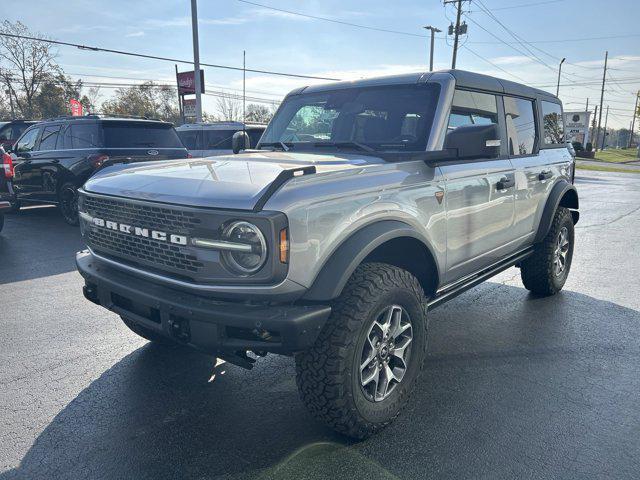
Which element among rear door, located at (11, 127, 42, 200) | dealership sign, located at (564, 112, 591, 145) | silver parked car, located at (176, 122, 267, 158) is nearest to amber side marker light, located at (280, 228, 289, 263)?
rear door, located at (11, 127, 42, 200)

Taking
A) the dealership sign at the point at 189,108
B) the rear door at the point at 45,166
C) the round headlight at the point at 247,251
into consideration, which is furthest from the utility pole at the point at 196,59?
the round headlight at the point at 247,251

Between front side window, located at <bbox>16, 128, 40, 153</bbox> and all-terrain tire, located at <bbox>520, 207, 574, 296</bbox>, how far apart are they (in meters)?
9.20

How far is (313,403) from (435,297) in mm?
1193

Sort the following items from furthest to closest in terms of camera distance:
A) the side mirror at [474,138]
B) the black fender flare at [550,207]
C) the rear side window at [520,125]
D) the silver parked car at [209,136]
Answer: the silver parked car at [209,136]
the black fender flare at [550,207]
the rear side window at [520,125]
the side mirror at [474,138]

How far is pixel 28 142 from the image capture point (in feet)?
31.9

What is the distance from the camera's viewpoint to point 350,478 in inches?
91.1

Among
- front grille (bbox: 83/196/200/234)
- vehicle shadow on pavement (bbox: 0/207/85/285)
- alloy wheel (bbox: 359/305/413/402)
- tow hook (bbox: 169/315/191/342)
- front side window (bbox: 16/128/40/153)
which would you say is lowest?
vehicle shadow on pavement (bbox: 0/207/85/285)

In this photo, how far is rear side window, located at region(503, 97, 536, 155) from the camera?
4.12 metres

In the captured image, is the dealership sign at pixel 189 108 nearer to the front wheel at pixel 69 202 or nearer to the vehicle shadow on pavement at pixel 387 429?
the front wheel at pixel 69 202

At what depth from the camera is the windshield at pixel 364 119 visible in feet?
10.8

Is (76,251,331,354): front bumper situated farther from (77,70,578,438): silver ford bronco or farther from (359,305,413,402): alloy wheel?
(359,305,413,402): alloy wheel

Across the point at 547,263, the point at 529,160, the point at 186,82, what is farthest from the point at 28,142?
the point at 186,82

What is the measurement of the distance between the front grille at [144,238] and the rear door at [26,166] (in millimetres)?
7544

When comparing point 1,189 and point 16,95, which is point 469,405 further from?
point 16,95
